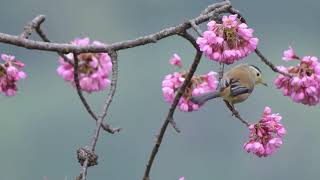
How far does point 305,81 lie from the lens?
9539mm

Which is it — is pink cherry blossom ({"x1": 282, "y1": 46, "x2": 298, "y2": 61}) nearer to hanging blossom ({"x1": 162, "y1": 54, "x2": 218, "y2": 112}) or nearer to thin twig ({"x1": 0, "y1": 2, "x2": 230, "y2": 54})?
hanging blossom ({"x1": 162, "y1": 54, "x2": 218, "y2": 112})

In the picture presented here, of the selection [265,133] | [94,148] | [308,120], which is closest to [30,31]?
[94,148]

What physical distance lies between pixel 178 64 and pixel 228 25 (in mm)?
2039

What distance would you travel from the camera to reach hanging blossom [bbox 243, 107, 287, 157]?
8.73 metres

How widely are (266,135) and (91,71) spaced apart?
2183mm

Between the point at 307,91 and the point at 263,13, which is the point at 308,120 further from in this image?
the point at 307,91

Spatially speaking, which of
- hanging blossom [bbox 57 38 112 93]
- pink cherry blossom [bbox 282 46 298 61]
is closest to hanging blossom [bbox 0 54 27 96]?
hanging blossom [bbox 57 38 112 93]

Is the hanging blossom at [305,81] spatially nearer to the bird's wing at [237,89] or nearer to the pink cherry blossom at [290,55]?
the bird's wing at [237,89]

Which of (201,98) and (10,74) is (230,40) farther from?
(10,74)

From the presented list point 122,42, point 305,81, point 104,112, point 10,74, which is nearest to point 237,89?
point 305,81

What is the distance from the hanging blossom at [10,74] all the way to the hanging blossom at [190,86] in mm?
1338

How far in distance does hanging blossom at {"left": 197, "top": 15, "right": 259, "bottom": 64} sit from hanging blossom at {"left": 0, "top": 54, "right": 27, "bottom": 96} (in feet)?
7.25

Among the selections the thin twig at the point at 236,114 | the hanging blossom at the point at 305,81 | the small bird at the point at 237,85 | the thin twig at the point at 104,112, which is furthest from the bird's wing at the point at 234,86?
the thin twig at the point at 104,112

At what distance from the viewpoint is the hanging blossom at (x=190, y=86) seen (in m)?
9.23
